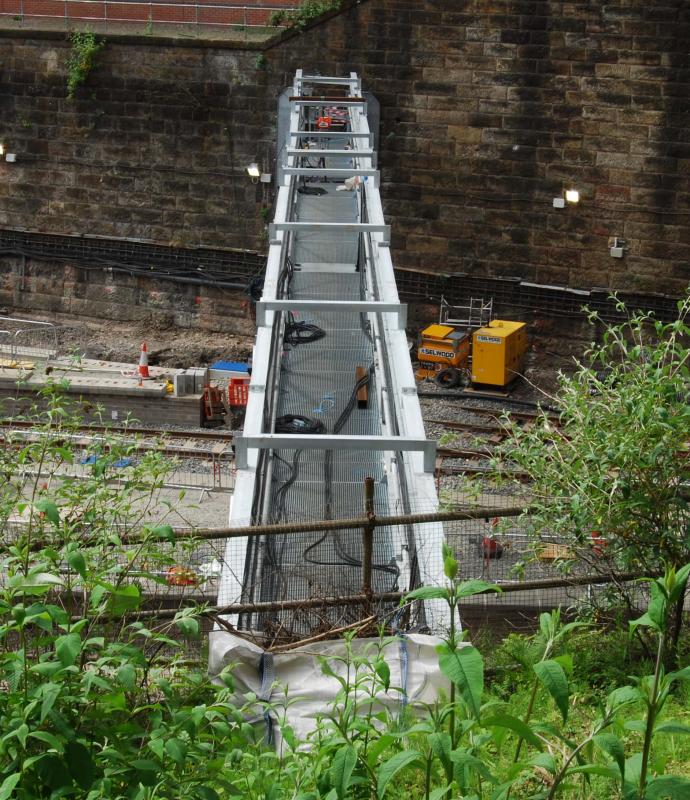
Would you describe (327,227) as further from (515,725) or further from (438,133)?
(438,133)

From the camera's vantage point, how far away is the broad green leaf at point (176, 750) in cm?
316

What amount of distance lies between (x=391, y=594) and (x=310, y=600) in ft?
1.38

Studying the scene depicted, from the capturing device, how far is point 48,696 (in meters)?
3.12

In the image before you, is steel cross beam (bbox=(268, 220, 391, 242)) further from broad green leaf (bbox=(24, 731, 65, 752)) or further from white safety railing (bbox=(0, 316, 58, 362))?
white safety railing (bbox=(0, 316, 58, 362))

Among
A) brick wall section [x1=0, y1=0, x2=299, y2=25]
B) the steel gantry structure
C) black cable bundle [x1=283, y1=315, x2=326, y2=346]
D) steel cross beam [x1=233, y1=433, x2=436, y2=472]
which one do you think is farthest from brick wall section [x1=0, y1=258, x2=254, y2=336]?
steel cross beam [x1=233, y1=433, x2=436, y2=472]

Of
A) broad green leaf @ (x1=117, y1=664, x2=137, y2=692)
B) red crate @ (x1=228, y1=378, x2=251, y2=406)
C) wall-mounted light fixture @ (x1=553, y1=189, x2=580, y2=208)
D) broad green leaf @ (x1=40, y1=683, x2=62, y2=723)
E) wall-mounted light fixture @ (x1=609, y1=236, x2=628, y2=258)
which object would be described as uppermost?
wall-mounted light fixture @ (x1=553, y1=189, x2=580, y2=208)

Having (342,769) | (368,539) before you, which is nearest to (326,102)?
(368,539)

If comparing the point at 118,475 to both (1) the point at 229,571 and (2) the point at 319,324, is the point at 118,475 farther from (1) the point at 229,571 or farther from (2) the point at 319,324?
(2) the point at 319,324

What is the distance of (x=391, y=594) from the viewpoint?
5566mm

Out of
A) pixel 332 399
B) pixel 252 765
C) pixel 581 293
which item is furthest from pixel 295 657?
pixel 581 293

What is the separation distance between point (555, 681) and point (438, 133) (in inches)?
712

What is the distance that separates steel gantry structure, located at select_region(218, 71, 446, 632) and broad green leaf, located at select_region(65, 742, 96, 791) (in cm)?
218

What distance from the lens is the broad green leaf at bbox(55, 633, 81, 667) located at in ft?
10.4

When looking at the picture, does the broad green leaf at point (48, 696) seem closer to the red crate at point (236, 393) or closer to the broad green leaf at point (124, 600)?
the broad green leaf at point (124, 600)
